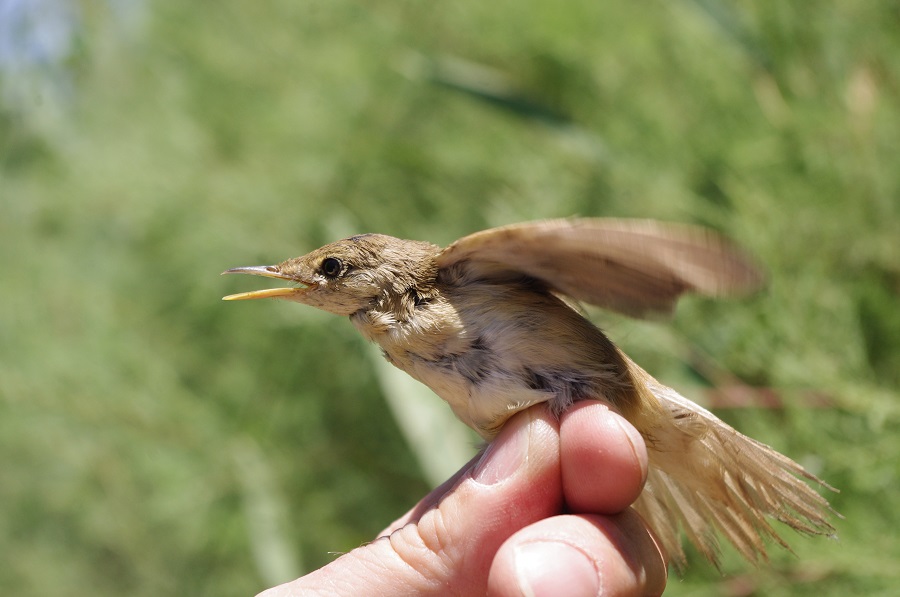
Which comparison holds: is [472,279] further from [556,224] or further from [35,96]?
[35,96]

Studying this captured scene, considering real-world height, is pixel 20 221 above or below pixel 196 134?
below

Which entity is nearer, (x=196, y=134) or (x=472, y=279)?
(x=472, y=279)

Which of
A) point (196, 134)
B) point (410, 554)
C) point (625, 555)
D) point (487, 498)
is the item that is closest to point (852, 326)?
point (625, 555)

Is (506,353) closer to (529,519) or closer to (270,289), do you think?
(529,519)

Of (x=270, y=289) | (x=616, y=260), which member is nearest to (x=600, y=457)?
(x=616, y=260)

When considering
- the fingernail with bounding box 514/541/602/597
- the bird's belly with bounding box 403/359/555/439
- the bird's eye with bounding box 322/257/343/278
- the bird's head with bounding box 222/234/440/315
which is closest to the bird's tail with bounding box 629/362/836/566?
the bird's belly with bounding box 403/359/555/439
